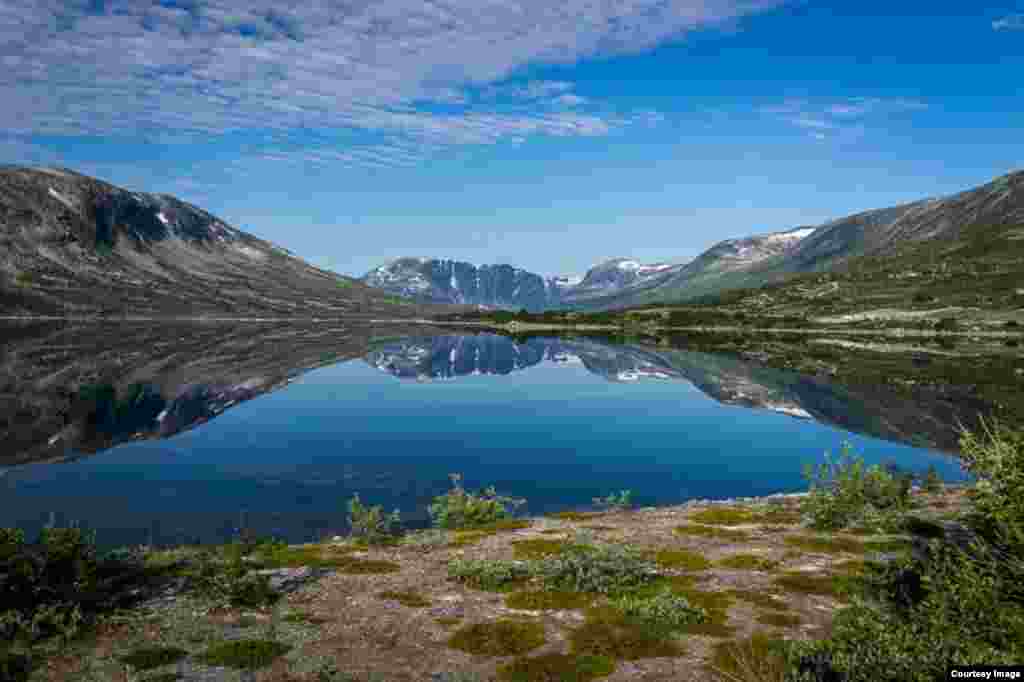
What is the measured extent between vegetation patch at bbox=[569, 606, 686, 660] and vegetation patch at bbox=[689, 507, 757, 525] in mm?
15750

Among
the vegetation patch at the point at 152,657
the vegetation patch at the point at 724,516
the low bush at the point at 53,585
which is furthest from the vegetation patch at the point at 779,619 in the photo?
the low bush at the point at 53,585

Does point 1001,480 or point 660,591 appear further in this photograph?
point 660,591

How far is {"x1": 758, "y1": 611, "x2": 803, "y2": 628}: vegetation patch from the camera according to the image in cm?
2017

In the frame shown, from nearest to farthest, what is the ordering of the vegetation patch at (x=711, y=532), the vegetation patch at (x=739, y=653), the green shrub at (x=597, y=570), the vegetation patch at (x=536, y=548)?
the vegetation patch at (x=739, y=653), the green shrub at (x=597, y=570), the vegetation patch at (x=536, y=548), the vegetation patch at (x=711, y=532)

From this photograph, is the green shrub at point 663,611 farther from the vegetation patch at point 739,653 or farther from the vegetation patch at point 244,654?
the vegetation patch at point 244,654

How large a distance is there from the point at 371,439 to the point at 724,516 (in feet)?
139

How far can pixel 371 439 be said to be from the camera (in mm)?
70250

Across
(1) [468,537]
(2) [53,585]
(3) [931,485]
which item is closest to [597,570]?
(1) [468,537]

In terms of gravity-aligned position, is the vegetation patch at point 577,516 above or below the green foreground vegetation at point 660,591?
below

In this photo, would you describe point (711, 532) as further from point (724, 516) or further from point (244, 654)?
point (244, 654)

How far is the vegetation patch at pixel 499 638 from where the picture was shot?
18.6 m

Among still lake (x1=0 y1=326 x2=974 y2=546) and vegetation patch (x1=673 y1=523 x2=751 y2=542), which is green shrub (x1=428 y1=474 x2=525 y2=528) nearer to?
still lake (x1=0 y1=326 x2=974 y2=546)

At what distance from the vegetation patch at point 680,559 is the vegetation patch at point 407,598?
913 cm

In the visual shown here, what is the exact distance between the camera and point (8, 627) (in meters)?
17.8
